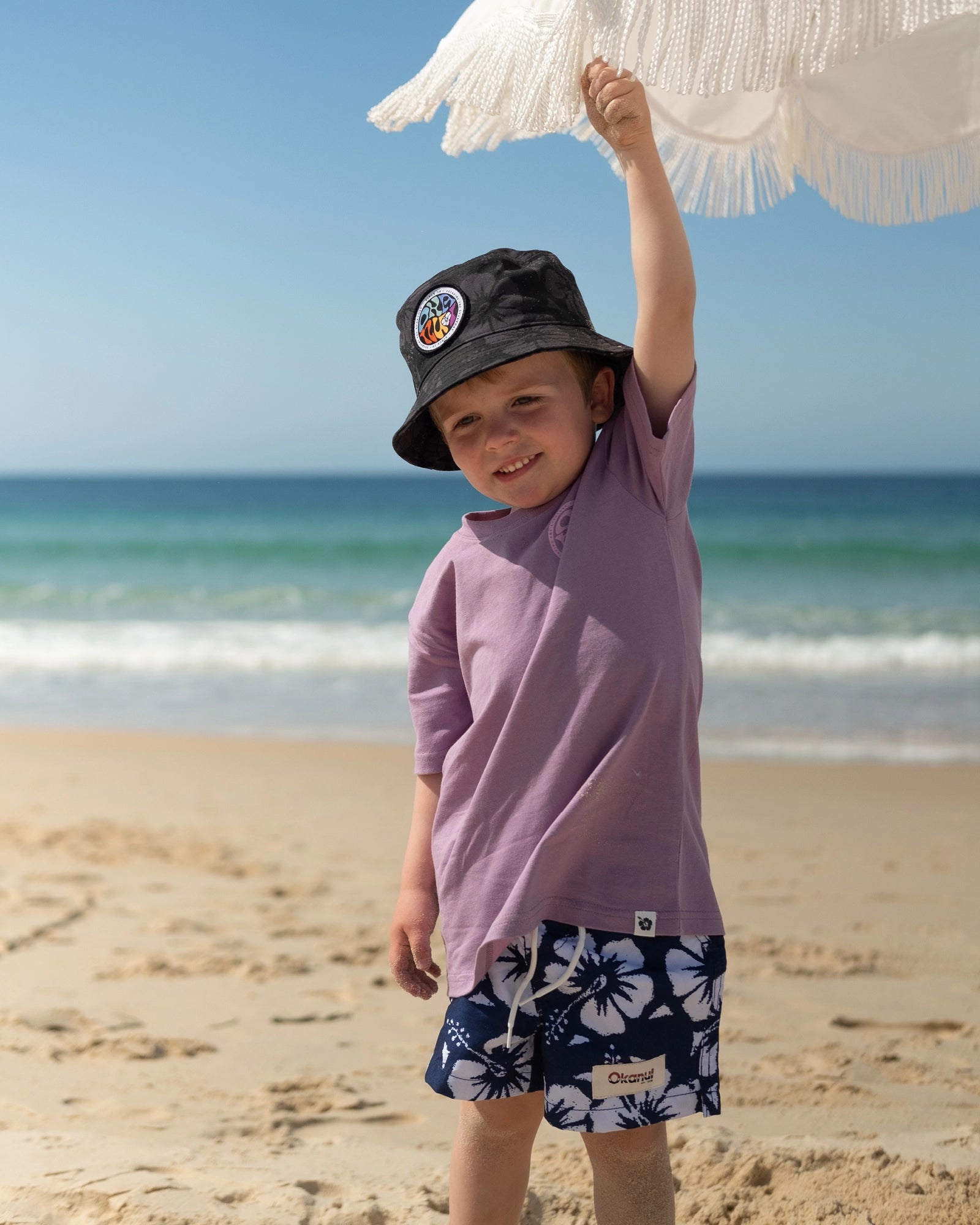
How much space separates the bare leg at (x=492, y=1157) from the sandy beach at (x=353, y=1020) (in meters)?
0.54

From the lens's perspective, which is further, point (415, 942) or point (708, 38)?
point (415, 942)

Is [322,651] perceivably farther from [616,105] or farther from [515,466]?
[616,105]

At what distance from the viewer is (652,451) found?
159cm

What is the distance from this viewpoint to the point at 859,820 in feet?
17.4

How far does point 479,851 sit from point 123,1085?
1.69m

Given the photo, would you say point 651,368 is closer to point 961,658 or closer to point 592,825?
point 592,825

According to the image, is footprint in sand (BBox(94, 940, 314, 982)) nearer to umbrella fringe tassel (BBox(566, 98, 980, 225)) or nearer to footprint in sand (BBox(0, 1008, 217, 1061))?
footprint in sand (BBox(0, 1008, 217, 1061))

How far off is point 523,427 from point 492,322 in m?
0.16

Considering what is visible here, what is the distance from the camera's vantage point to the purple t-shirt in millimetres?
1562

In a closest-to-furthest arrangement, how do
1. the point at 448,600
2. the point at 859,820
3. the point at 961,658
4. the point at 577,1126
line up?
the point at 577,1126
the point at 448,600
the point at 859,820
the point at 961,658

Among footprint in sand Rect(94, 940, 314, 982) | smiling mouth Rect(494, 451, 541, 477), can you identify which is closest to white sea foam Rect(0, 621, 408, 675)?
footprint in sand Rect(94, 940, 314, 982)

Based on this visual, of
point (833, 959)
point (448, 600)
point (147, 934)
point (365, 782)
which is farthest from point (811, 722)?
point (448, 600)

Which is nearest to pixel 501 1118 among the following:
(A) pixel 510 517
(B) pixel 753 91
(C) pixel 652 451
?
(A) pixel 510 517

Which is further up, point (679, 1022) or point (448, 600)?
point (448, 600)
